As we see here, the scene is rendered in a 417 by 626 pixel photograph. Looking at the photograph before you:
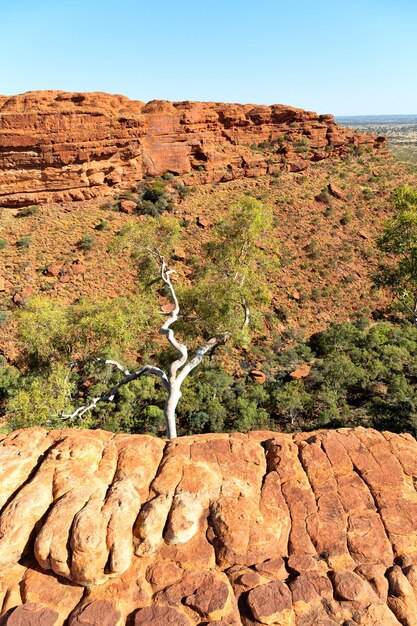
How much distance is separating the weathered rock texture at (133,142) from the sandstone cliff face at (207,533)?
26.9 m

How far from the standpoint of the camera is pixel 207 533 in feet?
15.1

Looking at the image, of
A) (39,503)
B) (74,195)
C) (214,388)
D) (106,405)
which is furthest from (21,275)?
(39,503)

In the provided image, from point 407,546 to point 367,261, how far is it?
80.7 ft

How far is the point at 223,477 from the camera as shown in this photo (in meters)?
5.26

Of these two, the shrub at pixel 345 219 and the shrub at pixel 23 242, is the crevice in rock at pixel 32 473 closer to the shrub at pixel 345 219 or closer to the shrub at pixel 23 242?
the shrub at pixel 23 242

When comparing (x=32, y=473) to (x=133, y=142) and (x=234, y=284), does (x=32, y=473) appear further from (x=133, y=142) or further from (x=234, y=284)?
(x=133, y=142)

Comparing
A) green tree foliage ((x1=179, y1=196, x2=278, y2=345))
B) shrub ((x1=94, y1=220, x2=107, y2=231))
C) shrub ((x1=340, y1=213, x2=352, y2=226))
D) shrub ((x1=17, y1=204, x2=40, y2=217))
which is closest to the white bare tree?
green tree foliage ((x1=179, y1=196, x2=278, y2=345))

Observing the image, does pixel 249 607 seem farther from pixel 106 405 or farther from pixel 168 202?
pixel 168 202

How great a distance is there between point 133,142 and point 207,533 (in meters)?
30.8

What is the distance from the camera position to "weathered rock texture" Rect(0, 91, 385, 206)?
89.6 ft

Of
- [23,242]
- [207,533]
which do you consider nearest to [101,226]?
[23,242]

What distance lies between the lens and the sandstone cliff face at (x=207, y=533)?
3900mm

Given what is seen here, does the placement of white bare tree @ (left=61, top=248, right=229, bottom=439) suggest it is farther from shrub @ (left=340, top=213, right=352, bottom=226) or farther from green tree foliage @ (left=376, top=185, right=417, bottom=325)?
shrub @ (left=340, top=213, right=352, bottom=226)

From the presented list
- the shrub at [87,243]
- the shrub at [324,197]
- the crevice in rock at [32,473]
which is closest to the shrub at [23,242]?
the shrub at [87,243]
